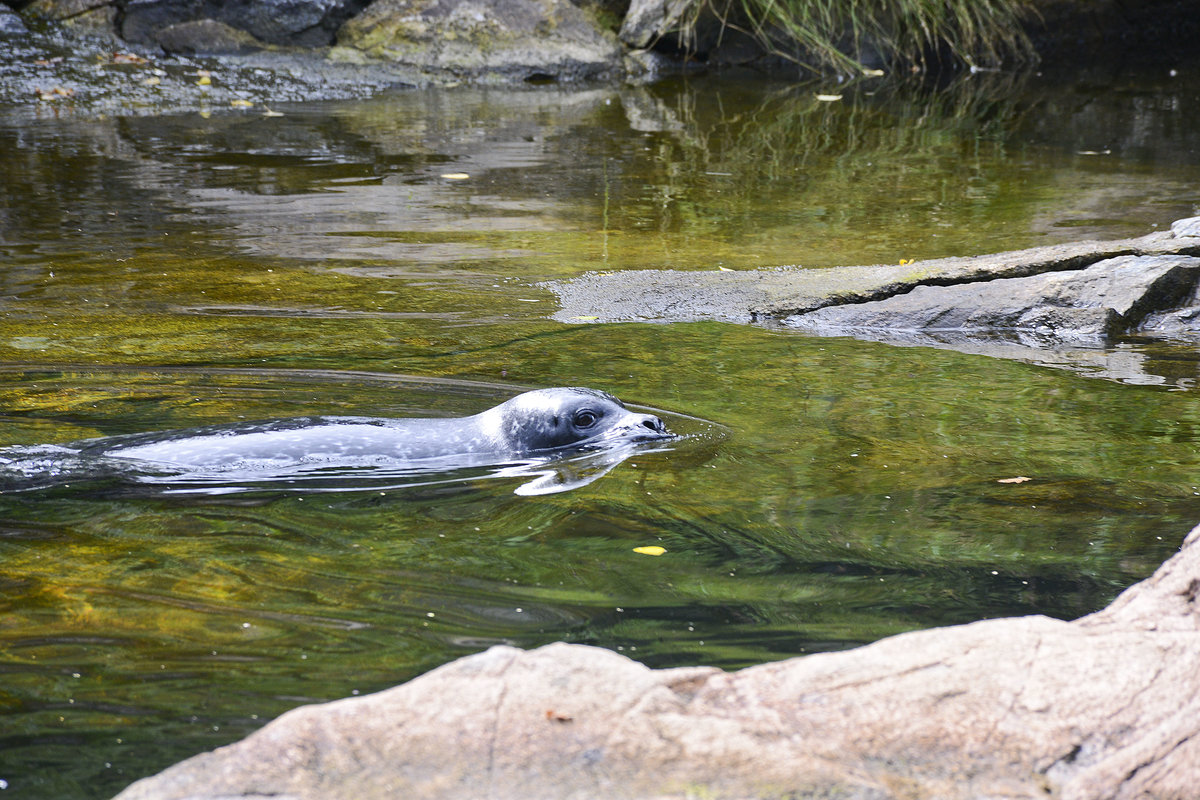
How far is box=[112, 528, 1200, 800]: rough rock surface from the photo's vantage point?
1.92m

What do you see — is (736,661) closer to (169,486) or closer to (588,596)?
(588,596)

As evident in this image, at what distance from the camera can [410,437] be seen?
162 inches

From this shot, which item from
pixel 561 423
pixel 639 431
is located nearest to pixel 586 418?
pixel 561 423

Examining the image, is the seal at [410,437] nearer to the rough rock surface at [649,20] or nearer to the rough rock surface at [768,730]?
the rough rock surface at [768,730]

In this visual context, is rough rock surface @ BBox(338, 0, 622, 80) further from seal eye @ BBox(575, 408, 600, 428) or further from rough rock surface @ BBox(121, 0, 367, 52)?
seal eye @ BBox(575, 408, 600, 428)

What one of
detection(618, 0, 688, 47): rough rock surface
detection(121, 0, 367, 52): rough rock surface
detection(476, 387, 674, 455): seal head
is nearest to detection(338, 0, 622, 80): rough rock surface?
detection(121, 0, 367, 52): rough rock surface

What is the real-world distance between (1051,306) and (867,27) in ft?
35.6

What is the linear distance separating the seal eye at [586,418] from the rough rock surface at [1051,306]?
5.87 ft

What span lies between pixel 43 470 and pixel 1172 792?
10.9ft

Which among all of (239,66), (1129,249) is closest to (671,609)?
(1129,249)

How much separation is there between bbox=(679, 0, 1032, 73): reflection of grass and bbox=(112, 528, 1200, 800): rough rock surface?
13.0 m

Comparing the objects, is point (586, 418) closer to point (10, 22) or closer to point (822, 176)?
point (822, 176)

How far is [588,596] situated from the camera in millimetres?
3018

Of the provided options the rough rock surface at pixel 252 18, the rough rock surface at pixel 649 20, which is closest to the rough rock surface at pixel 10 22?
the rough rock surface at pixel 252 18
